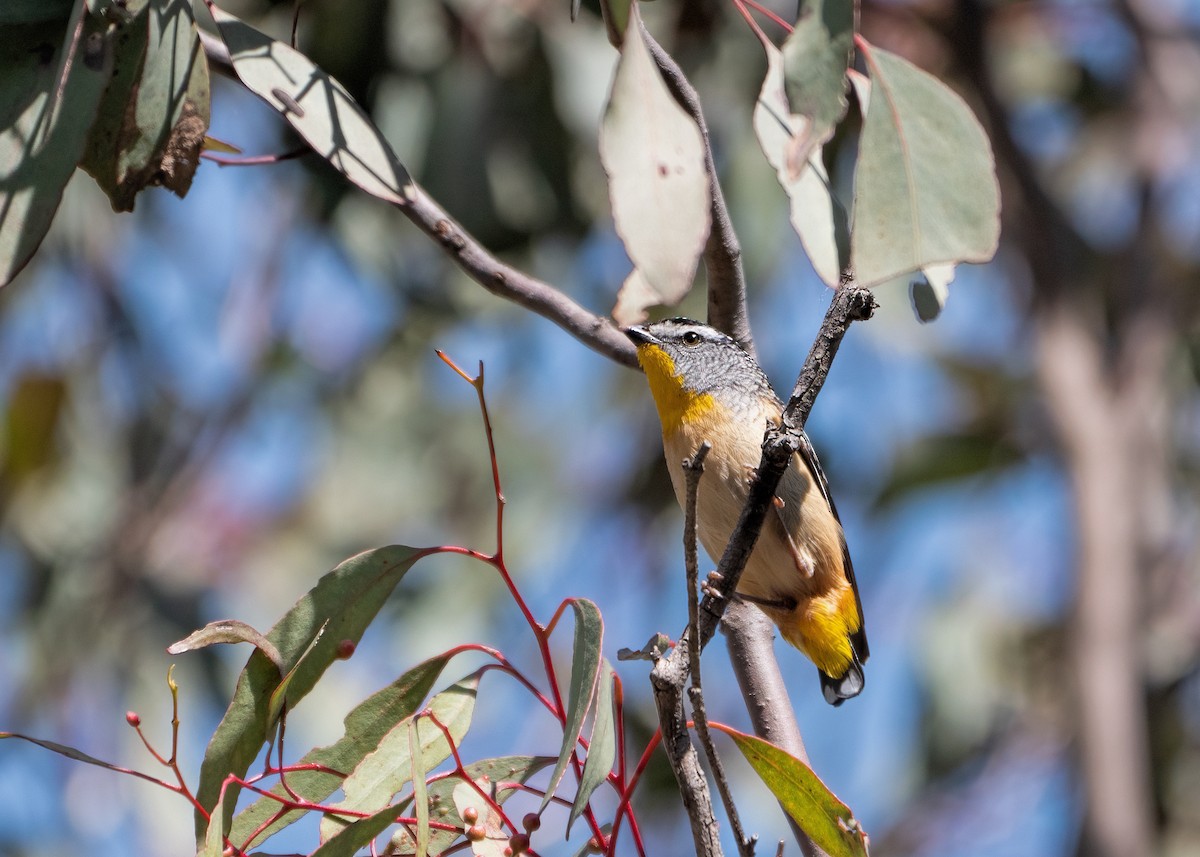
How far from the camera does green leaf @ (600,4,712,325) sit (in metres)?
1.93

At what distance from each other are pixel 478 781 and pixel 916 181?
125 centimetres

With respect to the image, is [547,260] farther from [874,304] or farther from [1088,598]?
[874,304]

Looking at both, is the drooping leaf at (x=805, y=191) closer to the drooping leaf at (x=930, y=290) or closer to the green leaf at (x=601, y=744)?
the drooping leaf at (x=930, y=290)

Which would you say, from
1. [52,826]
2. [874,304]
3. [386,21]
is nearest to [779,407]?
[874,304]

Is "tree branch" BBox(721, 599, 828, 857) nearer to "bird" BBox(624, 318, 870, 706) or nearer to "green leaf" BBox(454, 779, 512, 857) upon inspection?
"bird" BBox(624, 318, 870, 706)

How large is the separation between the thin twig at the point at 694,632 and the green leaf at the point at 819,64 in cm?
54

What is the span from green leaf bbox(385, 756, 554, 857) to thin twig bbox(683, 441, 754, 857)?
395mm

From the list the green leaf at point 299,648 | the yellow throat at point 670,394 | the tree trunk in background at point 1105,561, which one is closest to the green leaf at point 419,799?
the green leaf at point 299,648

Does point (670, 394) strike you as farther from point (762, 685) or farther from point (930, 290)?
point (930, 290)

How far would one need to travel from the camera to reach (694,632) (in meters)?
1.89

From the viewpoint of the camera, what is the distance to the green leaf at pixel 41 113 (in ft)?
6.53

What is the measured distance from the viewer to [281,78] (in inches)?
90.9

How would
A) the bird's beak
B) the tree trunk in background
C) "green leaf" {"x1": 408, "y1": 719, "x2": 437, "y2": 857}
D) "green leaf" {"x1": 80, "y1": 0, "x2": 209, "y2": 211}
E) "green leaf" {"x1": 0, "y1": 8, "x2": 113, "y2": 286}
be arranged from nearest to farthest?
"green leaf" {"x1": 408, "y1": 719, "x2": 437, "y2": 857} < "green leaf" {"x1": 0, "y1": 8, "x2": 113, "y2": 286} < "green leaf" {"x1": 80, "y1": 0, "x2": 209, "y2": 211} < the bird's beak < the tree trunk in background

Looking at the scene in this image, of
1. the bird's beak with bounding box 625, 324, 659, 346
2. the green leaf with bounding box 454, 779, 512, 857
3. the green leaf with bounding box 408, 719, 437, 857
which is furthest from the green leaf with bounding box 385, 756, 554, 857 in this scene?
the bird's beak with bounding box 625, 324, 659, 346
